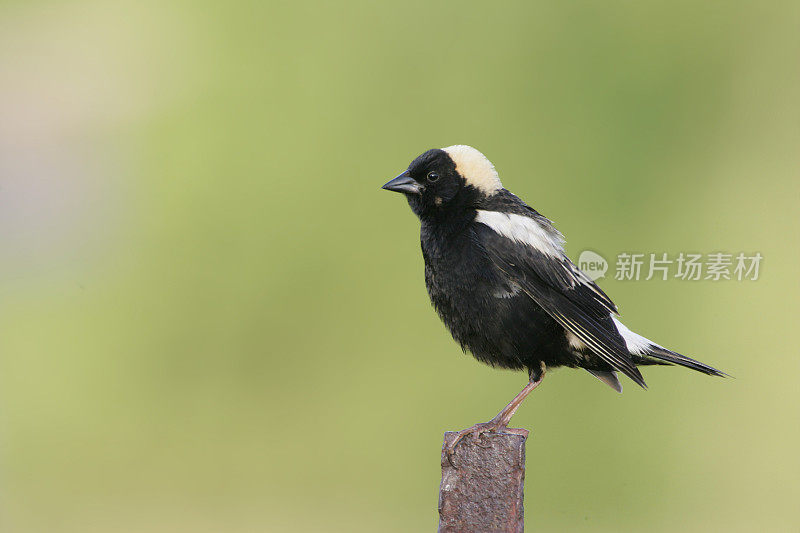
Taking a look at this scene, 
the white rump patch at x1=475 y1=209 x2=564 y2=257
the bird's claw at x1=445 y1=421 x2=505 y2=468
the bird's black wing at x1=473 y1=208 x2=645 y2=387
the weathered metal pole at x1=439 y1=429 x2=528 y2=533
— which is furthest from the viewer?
the white rump patch at x1=475 y1=209 x2=564 y2=257

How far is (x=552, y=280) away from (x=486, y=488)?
1115 millimetres

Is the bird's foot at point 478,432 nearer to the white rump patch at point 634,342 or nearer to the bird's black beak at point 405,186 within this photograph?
the white rump patch at point 634,342

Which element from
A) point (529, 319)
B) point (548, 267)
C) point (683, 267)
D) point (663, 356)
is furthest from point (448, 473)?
point (683, 267)

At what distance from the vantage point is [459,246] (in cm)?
347

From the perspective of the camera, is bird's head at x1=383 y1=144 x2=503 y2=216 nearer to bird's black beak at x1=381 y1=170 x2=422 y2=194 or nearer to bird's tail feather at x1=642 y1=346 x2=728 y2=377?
bird's black beak at x1=381 y1=170 x2=422 y2=194

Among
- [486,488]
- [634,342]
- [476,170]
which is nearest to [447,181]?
[476,170]

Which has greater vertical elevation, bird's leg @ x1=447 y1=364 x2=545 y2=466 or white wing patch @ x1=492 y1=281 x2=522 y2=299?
white wing patch @ x1=492 y1=281 x2=522 y2=299

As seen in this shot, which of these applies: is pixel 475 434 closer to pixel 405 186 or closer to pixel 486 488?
pixel 486 488

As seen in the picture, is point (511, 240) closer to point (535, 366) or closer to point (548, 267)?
point (548, 267)

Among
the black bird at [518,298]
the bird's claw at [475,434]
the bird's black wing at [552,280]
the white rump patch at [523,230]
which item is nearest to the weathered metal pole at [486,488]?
the bird's claw at [475,434]

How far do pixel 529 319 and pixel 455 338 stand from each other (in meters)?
0.37

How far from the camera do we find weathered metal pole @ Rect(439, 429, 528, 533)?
263 centimetres

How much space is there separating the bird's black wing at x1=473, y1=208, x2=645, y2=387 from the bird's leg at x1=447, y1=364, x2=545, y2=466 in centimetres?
30

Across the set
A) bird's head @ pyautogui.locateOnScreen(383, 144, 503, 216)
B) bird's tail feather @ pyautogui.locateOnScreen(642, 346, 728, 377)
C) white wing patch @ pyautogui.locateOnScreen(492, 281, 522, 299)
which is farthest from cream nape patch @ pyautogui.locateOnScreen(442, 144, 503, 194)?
bird's tail feather @ pyautogui.locateOnScreen(642, 346, 728, 377)
